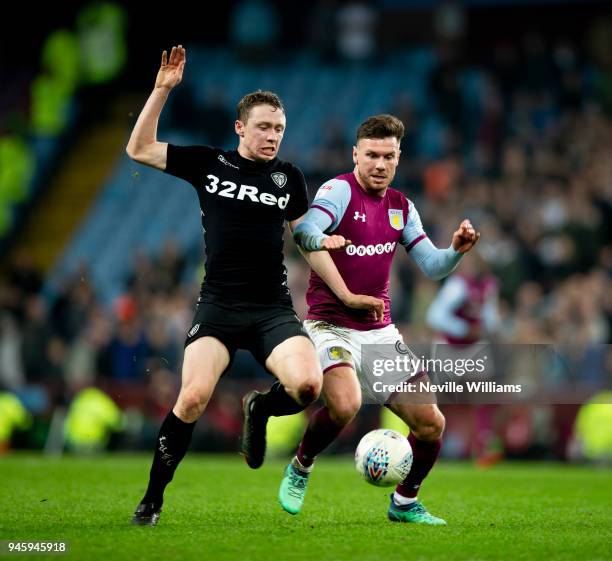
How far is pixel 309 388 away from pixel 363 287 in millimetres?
982

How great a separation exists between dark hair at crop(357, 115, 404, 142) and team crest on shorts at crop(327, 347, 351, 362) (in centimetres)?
133

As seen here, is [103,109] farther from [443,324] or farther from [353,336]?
[353,336]

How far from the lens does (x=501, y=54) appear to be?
67.3 feet

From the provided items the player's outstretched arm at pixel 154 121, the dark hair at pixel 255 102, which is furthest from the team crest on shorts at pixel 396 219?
the player's outstretched arm at pixel 154 121

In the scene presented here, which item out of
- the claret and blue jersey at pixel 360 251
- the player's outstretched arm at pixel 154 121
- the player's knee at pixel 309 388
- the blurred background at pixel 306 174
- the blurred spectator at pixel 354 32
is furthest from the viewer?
the blurred spectator at pixel 354 32

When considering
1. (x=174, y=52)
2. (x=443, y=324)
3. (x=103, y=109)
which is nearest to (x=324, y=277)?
(x=174, y=52)

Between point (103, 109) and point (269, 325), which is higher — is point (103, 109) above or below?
above

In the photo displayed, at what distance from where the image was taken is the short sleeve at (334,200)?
25.0 feet

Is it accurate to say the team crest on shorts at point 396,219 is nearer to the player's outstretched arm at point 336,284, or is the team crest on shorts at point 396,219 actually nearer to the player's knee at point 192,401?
the player's outstretched arm at point 336,284

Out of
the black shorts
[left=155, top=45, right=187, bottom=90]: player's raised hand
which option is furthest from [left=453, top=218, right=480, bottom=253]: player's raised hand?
[left=155, top=45, right=187, bottom=90]: player's raised hand

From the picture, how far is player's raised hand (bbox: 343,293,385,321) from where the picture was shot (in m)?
7.22

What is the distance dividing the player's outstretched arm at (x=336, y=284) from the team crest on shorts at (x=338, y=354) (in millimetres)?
303

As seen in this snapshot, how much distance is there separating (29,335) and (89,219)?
6.10m

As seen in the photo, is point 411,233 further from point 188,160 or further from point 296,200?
point 188,160
